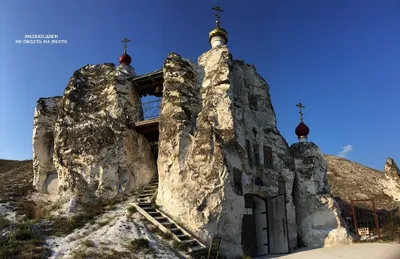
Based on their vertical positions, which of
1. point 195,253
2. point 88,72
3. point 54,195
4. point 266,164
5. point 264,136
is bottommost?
point 195,253

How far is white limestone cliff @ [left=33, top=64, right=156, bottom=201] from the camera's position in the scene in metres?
18.4

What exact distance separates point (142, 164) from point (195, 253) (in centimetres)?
801

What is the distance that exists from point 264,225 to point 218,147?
642 cm

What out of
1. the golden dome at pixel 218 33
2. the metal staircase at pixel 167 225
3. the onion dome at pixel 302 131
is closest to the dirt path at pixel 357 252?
the metal staircase at pixel 167 225

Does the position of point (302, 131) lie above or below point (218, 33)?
below

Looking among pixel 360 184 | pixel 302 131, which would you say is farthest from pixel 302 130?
pixel 360 184

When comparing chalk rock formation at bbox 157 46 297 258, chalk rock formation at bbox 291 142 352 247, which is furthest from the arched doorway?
chalk rock formation at bbox 291 142 352 247

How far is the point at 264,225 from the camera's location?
1859 cm

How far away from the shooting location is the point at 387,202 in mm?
28516

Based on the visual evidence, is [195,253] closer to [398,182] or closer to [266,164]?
[266,164]

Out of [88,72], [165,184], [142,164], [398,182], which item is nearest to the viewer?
[165,184]

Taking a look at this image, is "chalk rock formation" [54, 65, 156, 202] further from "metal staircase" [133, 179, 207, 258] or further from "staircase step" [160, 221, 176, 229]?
"staircase step" [160, 221, 176, 229]

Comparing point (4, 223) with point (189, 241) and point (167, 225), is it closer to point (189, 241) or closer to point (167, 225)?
point (167, 225)

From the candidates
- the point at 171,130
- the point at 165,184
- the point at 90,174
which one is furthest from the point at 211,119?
the point at 90,174
